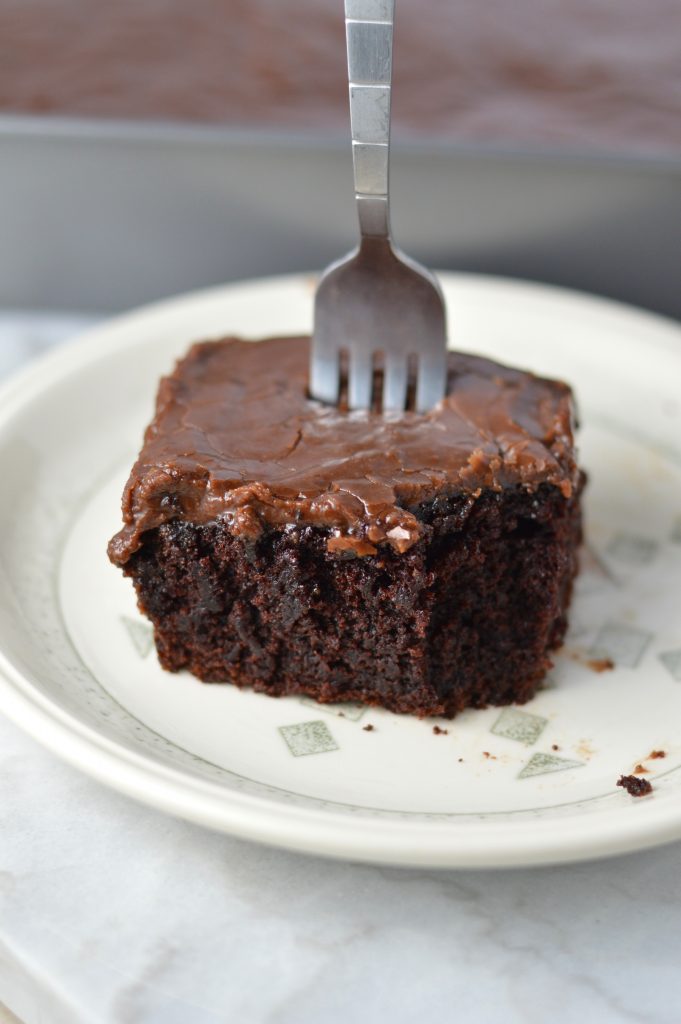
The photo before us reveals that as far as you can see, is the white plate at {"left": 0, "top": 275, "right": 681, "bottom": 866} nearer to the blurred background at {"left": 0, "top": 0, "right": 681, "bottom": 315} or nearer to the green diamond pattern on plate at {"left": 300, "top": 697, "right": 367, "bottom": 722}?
the green diamond pattern on plate at {"left": 300, "top": 697, "right": 367, "bottom": 722}

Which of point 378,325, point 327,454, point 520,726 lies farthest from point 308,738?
point 378,325

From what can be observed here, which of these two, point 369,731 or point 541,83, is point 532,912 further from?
point 541,83

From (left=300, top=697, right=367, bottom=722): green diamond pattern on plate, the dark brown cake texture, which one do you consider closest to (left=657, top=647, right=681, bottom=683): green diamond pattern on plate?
the dark brown cake texture

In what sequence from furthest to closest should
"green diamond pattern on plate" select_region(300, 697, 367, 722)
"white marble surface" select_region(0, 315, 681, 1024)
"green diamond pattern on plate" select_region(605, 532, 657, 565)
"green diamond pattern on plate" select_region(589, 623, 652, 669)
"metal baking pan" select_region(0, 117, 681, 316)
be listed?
1. "metal baking pan" select_region(0, 117, 681, 316)
2. "green diamond pattern on plate" select_region(605, 532, 657, 565)
3. "green diamond pattern on plate" select_region(589, 623, 652, 669)
4. "green diamond pattern on plate" select_region(300, 697, 367, 722)
5. "white marble surface" select_region(0, 315, 681, 1024)

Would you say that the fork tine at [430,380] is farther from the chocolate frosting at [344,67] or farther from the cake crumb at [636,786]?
the chocolate frosting at [344,67]

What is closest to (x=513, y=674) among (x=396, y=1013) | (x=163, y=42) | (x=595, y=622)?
(x=595, y=622)
